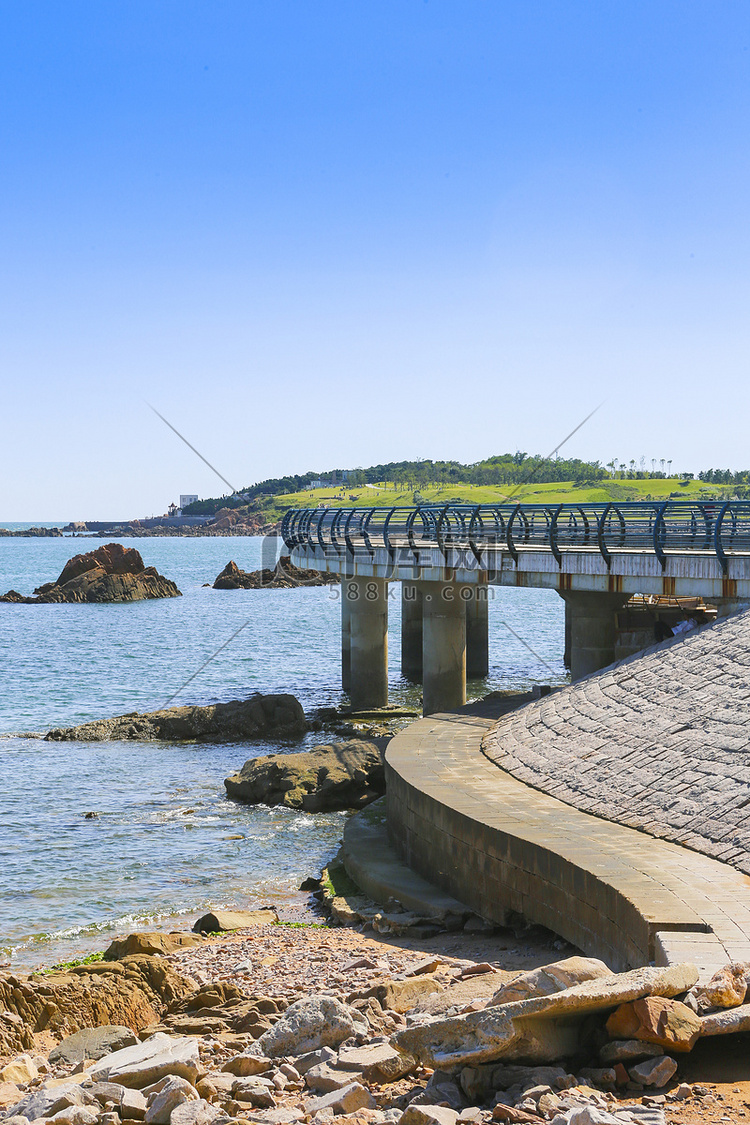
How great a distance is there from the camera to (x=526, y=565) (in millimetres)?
23078

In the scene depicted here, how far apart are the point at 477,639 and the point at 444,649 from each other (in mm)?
11416

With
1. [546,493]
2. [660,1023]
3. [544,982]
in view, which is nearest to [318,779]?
[544,982]

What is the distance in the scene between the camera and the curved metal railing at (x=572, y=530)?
19.8m

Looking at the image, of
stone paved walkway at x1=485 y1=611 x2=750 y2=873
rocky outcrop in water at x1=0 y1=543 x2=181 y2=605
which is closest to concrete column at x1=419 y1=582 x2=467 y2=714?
stone paved walkway at x1=485 y1=611 x2=750 y2=873

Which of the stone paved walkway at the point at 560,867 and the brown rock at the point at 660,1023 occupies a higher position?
the brown rock at the point at 660,1023

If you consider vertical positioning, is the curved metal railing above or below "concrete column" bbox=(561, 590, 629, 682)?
above

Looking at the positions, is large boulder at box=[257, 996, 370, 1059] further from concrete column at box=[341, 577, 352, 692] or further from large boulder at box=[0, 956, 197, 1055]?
concrete column at box=[341, 577, 352, 692]

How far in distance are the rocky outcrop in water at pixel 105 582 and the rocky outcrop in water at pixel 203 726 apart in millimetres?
64266

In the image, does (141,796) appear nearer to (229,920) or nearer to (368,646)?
(229,920)

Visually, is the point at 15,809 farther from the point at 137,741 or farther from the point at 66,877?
the point at 137,741

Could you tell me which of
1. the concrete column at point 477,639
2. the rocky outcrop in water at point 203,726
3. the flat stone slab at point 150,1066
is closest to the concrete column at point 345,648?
the concrete column at point 477,639

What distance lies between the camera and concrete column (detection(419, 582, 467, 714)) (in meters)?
26.2

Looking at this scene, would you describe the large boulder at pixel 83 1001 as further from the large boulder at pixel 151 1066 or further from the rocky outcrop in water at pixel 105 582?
the rocky outcrop in water at pixel 105 582

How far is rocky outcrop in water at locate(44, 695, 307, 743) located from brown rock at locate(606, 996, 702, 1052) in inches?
861
